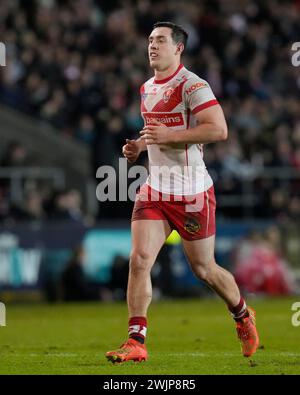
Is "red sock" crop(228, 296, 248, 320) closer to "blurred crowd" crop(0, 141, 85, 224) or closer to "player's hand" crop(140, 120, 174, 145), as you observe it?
"player's hand" crop(140, 120, 174, 145)

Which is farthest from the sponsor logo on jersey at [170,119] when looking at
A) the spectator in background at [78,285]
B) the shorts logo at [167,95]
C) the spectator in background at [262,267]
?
the spectator in background at [262,267]

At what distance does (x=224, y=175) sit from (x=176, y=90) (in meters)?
13.1

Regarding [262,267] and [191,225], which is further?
[262,267]

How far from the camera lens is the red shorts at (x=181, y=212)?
1008cm

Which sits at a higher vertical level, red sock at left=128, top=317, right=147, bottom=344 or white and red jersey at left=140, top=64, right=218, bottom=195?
white and red jersey at left=140, top=64, right=218, bottom=195

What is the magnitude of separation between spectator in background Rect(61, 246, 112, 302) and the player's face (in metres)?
10.3

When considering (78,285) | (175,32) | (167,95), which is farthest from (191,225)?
(78,285)

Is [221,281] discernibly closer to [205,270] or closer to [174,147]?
[205,270]

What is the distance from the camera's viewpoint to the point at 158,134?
974 cm

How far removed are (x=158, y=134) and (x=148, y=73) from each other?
16000 mm

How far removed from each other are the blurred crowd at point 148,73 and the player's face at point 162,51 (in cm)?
1203

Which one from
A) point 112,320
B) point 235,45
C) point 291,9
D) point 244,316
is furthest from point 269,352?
point 291,9

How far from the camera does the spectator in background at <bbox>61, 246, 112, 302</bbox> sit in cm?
2020

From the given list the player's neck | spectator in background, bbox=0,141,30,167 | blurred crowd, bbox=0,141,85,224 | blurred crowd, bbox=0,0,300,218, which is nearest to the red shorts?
the player's neck
